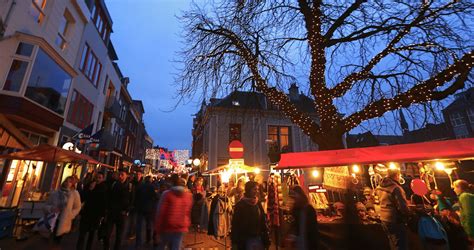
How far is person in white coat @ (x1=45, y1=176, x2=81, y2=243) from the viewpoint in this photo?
4777 millimetres

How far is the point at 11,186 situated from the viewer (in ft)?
28.7

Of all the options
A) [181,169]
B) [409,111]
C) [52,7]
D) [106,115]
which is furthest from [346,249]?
[181,169]

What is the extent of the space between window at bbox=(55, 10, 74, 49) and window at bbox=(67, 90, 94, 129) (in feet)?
8.87

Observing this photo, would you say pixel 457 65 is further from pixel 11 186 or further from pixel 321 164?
pixel 11 186

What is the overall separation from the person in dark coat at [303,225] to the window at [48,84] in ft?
34.8

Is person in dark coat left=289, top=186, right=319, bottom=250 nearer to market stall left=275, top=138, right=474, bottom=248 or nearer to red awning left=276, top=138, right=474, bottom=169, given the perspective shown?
market stall left=275, top=138, right=474, bottom=248

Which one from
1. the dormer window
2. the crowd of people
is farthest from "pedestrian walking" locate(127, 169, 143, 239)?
the dormer window

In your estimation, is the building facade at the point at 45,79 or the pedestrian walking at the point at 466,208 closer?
the pedestrian walking at the point at 466,208

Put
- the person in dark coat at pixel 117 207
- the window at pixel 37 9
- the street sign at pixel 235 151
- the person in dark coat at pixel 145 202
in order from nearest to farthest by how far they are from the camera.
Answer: the person in dark coat at pixel 117 207 < the person in dark coat at pixel 145 202 < the street sign at pixel 235 151 < the window at pixel 37 9

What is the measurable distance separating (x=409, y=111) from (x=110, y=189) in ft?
29.9

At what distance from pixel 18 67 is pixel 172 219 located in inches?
364

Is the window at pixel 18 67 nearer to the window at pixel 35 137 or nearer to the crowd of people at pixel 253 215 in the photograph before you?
the window at pixel 35 137

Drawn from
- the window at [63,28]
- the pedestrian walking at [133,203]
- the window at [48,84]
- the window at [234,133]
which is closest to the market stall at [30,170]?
the pedestrian walking at [133,203]

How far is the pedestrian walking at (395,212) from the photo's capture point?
4547 mm
